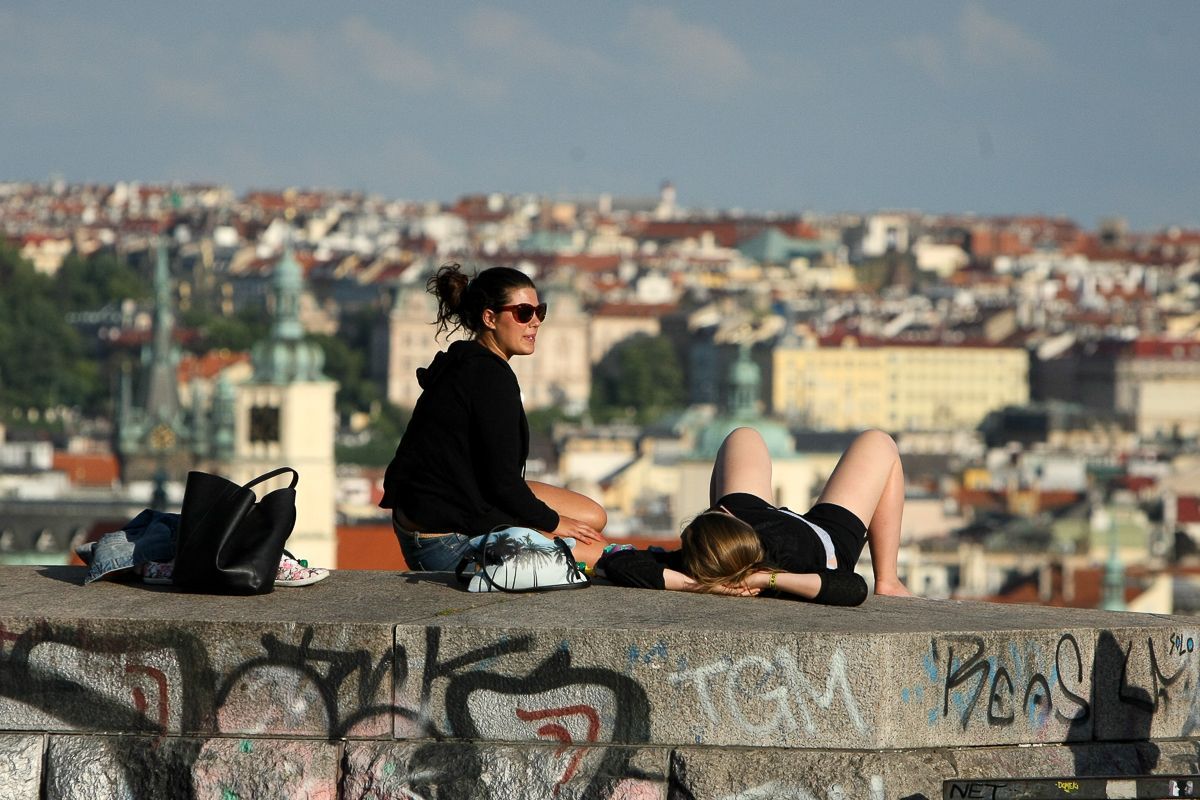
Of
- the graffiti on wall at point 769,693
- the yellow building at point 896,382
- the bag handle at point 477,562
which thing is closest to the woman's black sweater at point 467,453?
the bag handle at point 477,562

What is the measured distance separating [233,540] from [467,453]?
1.84ft

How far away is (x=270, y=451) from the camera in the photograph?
4488cm

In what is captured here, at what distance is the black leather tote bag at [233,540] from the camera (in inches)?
187

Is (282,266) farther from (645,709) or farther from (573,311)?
(573,311)

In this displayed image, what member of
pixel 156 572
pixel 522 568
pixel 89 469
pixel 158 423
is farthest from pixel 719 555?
pixel 158 423

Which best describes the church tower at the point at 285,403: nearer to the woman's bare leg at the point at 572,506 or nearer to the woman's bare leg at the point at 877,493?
the woman's bare leg at the point at 572,506

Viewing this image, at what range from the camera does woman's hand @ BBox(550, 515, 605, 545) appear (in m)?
5.35

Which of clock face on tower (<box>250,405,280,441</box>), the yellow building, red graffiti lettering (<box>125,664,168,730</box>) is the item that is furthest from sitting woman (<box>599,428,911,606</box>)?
the yellow building

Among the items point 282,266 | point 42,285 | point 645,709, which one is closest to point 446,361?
point 645,709

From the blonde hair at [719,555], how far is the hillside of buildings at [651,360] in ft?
94.7

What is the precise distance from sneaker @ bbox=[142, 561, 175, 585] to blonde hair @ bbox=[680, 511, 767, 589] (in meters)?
0.74

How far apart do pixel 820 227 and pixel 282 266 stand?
109m

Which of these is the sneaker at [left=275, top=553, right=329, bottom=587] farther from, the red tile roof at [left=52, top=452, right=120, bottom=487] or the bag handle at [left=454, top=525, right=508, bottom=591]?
the red tile roof at [left=52, top=452, right=120, bottom=487]

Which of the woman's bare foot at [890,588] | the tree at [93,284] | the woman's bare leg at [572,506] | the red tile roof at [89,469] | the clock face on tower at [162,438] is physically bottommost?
the red tile roof at [89,469]
